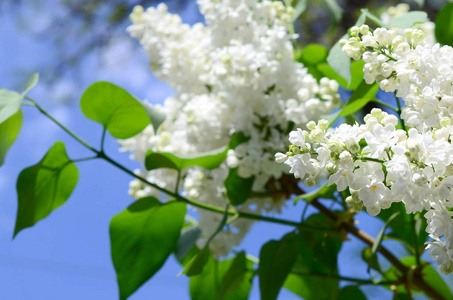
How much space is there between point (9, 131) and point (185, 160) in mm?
162

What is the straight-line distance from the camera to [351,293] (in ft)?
2.05

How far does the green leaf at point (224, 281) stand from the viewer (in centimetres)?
62

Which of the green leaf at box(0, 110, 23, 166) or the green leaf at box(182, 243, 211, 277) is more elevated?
the green leaf at box(0, 110, 23, 166)

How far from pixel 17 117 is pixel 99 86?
0.08m

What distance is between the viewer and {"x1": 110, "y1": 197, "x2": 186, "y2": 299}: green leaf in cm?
55

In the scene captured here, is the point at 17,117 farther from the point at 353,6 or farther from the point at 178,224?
the point at 353,6

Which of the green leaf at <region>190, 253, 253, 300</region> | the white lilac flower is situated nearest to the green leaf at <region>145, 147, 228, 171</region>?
the white lilac flower

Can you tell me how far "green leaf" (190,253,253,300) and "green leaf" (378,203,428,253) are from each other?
0.15m

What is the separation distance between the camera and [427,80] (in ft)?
0.98

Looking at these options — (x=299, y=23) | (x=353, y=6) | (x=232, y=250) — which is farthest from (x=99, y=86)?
(x=353, y=6)

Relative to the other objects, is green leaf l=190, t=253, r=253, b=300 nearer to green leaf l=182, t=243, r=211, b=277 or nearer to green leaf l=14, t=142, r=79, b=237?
green leaf l=182, t=243, r=211, b=277

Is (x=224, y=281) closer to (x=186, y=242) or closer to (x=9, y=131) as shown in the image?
(x=186, y=242)

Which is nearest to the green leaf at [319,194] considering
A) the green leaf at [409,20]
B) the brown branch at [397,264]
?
the brown branch at [397,264]

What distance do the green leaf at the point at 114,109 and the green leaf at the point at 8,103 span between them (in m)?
0.06
